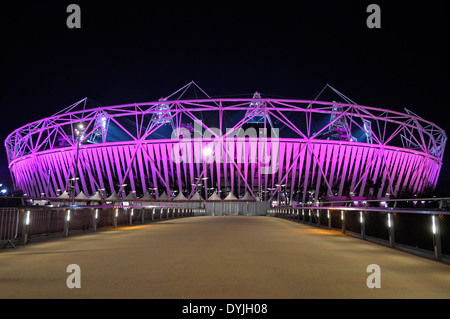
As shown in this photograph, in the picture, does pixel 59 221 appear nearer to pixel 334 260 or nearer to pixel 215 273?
pixel 215 273

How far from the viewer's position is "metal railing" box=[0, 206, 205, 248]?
10469 millimetres

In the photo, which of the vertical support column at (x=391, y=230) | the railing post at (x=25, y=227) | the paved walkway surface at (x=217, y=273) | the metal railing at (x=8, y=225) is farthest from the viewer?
the railing post at (x=25, y=227)

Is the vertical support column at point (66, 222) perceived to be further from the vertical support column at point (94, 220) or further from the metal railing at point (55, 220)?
the vertical support column at point (94, 220)

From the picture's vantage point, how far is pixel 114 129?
324 ft

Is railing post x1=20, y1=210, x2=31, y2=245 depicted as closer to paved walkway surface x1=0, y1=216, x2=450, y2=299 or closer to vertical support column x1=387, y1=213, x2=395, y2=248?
paved walkway surface x1=0, y1=216, x2=450, y2=299

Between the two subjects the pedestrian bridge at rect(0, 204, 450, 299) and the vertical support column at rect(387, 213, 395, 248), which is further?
the vertical support column at rect(387, 213, 395, 248)

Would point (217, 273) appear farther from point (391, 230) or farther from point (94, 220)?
point (94, 220)

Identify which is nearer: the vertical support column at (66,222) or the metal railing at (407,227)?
the metal railing at (407,227)

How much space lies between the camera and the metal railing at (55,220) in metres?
10.5

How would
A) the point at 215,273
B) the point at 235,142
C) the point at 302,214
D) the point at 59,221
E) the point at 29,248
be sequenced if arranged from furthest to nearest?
the point at 235,142, the point at 302,214, the point at 59,221, the point at 29,248, the point at 215,273

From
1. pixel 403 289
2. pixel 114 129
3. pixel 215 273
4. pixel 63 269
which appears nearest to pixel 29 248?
pixel 63 269

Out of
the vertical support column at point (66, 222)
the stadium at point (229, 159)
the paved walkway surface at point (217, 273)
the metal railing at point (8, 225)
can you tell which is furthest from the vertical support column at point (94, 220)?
the stadium at point (229, 159)

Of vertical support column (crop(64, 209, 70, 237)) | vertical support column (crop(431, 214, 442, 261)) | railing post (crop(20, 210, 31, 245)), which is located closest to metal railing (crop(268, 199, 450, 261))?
vertical support column (crop(431, 214, 442, 261))
